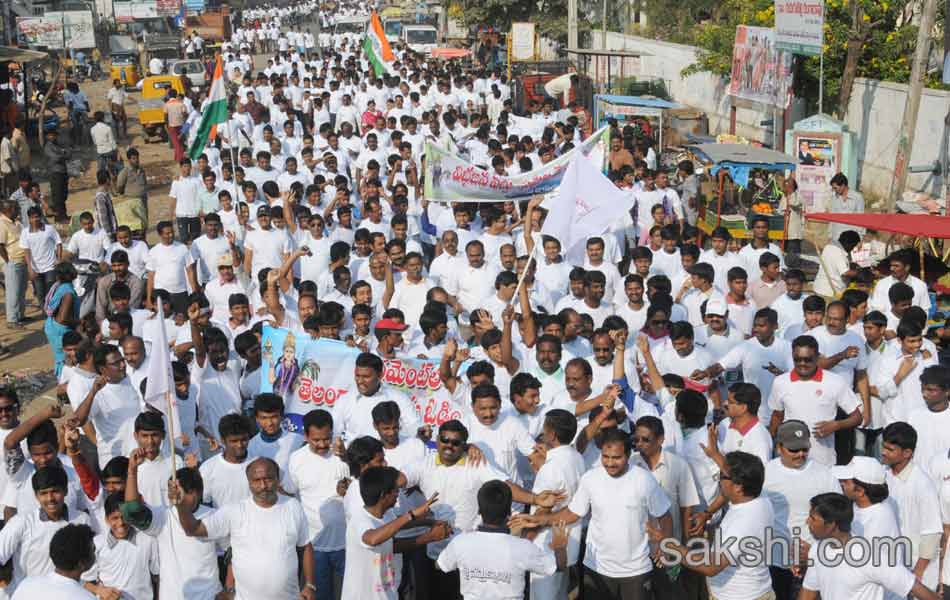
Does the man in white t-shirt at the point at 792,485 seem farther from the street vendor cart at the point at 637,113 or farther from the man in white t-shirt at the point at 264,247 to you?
the street vendor cart at the point at 637,113

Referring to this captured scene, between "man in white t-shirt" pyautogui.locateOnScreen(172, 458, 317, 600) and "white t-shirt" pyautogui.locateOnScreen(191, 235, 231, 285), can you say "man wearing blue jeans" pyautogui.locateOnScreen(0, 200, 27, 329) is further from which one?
"man in white t-shirt" pyautogui.locateOnScreen(172, 458, 317, 600)

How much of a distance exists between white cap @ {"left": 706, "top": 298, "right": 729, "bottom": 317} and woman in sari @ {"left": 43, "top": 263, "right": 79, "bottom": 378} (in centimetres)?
581

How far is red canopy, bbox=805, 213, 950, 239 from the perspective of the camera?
976cm

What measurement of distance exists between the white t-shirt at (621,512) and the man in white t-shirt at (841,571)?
84 centimetres

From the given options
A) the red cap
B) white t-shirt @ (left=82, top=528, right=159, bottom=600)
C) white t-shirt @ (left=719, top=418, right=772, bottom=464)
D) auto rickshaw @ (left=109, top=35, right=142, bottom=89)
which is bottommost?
auto rickshaw @ (left=109, top=35, right=142, bottom=89)

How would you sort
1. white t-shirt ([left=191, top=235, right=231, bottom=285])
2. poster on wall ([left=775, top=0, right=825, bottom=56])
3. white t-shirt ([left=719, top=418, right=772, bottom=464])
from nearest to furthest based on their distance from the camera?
white t-shirt ([left=719, top=418, right=772, bottom=464]) < white t-shirt ([left=191, top=235, right=231, bottom=285]) < poster on wall ([left=775, top=0, right=825, bottom=56])

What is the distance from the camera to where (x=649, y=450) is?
19.9 ft

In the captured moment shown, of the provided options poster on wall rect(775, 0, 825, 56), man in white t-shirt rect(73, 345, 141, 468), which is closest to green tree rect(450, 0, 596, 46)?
poster on wall rect(775, 0, 825, 56)

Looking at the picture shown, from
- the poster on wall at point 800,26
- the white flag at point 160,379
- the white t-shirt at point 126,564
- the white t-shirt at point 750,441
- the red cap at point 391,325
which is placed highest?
the poster on wall at point 800,26

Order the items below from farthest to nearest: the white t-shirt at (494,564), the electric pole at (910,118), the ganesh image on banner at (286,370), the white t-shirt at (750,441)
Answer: the electric pole at (910,118) < the ganesh image on banner at (286,370) < the white t-shirt at (750,441) < the white t-shirt at (494,564)

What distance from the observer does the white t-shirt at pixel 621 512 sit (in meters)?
5.71

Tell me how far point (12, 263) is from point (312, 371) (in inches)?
256

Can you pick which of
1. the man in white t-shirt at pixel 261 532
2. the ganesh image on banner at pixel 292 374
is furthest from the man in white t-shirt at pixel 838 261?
the man in white t-shirt at pixel 261 532

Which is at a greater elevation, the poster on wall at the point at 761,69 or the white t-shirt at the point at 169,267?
the poster on wall at the point at 761,69
